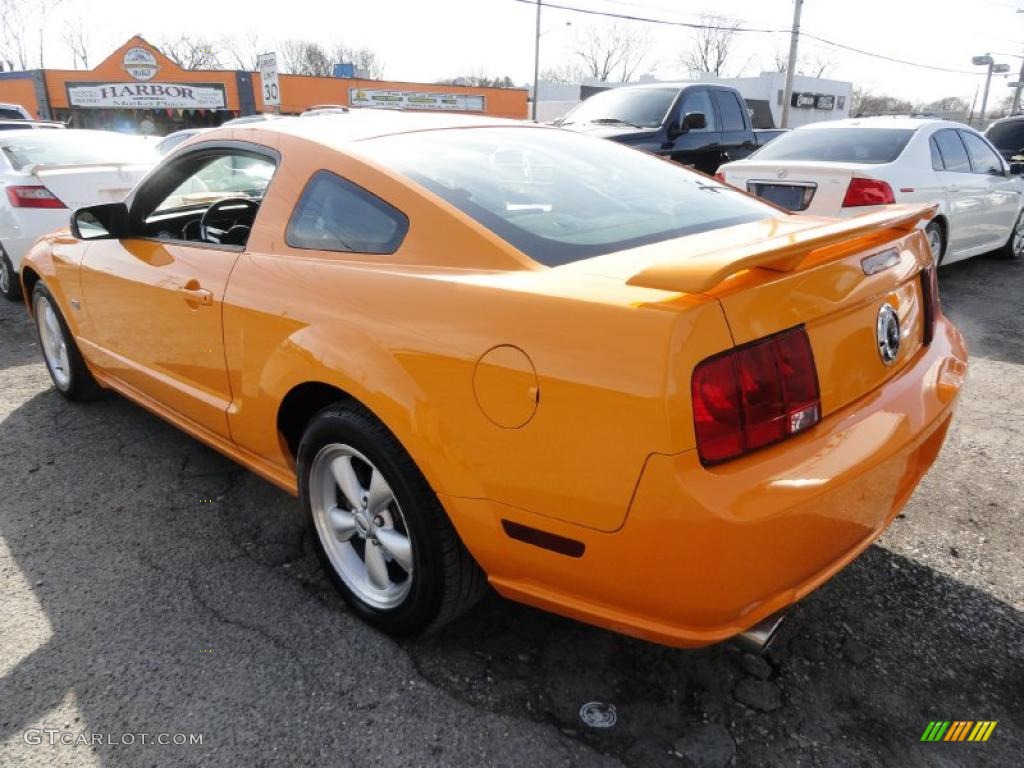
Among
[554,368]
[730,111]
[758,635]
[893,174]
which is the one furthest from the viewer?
[730,111]

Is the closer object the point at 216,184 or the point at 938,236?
the point at 216,184

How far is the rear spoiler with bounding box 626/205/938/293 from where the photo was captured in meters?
1.52

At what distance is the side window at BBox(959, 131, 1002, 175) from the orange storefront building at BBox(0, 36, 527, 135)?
27.5 meters

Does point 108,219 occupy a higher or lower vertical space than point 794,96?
lower

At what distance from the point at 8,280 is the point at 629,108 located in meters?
6.98

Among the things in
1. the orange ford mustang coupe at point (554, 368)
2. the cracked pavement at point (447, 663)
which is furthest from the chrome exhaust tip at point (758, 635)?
the cracked pavement at point (447, 663)

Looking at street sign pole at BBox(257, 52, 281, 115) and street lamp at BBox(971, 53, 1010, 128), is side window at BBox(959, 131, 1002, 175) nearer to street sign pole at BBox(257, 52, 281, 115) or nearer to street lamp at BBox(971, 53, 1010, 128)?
street sign pole at BBox(257, 52, 281, 115)

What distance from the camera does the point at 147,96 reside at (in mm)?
28547

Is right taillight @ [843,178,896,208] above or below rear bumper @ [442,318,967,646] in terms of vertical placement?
above

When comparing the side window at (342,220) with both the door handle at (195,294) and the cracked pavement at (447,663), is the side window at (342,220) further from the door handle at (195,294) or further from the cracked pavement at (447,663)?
the cracked pavement at (447,663)

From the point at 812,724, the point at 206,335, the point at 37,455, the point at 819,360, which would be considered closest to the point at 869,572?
the point at 812,724

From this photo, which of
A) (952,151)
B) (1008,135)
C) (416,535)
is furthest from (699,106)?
(416,535)

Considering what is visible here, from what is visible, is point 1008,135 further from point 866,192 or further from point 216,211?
point 216,211

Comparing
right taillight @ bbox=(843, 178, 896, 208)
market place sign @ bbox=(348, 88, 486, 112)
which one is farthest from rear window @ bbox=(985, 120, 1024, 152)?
market place sign @ bbox=(348, 88, 486, 112)
